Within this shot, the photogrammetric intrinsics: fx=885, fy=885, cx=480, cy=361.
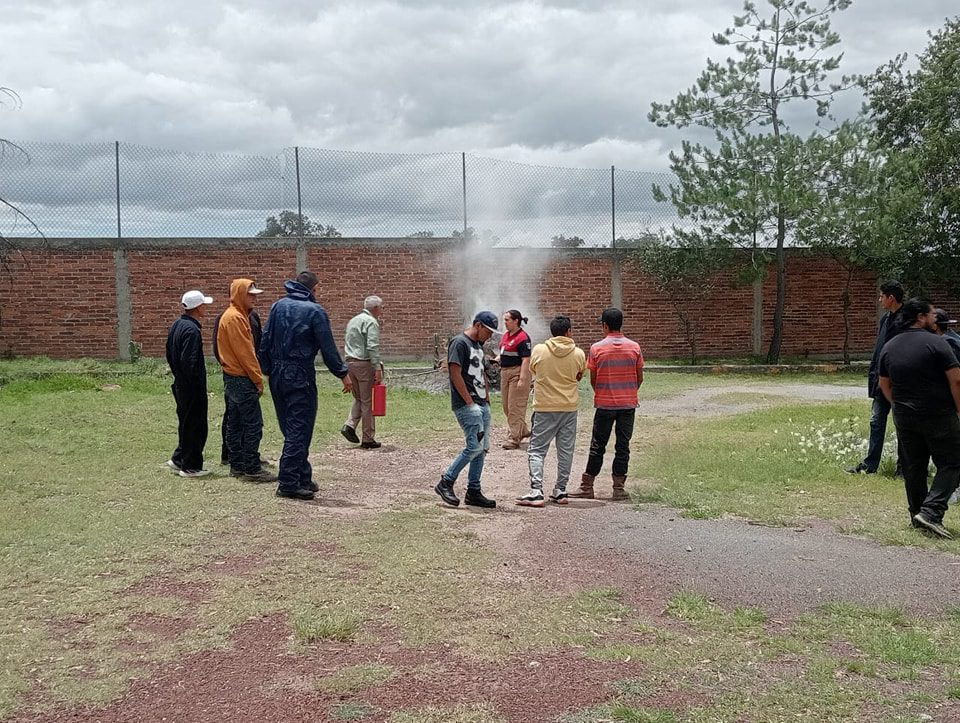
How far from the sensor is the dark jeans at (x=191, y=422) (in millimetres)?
7973

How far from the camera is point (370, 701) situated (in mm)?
3619

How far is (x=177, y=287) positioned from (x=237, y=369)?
39.5 ft

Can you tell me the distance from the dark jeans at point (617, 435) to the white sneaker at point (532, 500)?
0.56m

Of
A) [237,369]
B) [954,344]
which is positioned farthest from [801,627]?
[237,369]

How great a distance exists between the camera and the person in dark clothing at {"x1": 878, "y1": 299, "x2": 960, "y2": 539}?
20.3 ft

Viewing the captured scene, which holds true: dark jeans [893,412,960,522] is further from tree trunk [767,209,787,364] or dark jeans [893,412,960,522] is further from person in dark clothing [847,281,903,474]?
tree trunk [767,209,787,364]

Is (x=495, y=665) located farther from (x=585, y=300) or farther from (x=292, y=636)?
(x=585, y=300)

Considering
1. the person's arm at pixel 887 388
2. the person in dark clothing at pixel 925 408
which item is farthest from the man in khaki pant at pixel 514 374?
the person in dark clothing at pixel 925 408

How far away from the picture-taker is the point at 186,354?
7918 millimetres

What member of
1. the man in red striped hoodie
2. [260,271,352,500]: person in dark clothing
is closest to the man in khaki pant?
the man in red striped hoodie

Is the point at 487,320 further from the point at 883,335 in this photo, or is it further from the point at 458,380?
the point at 883,335

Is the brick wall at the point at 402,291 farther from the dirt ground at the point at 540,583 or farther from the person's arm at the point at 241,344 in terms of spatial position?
the person's arm at the point at 241,344

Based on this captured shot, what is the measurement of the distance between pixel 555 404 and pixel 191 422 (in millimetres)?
3327

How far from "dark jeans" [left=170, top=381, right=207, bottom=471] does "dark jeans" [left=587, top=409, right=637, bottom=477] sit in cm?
351
